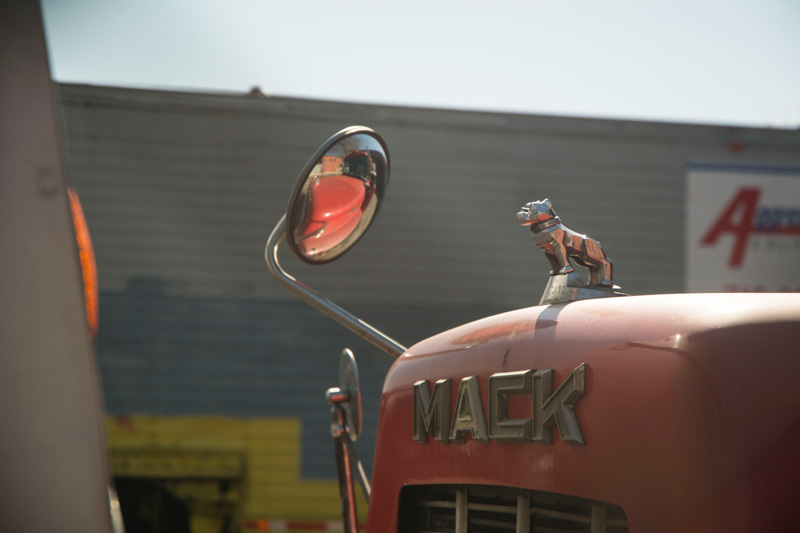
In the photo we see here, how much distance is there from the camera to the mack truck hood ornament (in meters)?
1.28

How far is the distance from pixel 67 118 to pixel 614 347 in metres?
6.14

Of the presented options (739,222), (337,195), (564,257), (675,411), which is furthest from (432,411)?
(739,222)

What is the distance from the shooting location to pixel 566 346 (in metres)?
1.05

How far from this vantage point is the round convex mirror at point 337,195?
1.71 meters

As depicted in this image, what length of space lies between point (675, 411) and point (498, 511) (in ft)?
1.26

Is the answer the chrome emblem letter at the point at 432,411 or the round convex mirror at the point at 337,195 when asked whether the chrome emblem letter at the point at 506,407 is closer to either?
the chrome emblem letter at the point at 432,411

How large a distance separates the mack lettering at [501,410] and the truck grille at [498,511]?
0.09 metres

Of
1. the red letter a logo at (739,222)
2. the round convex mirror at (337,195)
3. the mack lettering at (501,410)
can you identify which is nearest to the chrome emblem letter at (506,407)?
the mack lettering at (501,410)

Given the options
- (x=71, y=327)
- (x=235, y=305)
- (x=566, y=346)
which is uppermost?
(x=235, y=305)

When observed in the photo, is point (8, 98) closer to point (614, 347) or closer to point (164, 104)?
point (614, 347)

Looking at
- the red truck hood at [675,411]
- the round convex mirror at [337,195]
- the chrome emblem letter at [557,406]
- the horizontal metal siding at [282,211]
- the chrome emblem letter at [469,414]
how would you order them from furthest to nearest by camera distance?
1. the horizontal metal siding at [282,211]
2. the round convex mirror at [337,195]
3. the chrome emblem letter at [469,414]
4. the chrome emblem letter at [557,406]
5. the red truck hood at [675,411]

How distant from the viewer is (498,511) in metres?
1.17

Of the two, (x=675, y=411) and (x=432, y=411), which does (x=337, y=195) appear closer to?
(x=432, y=411)

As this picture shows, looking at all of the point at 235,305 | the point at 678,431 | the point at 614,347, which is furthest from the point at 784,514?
the point at 235,305
